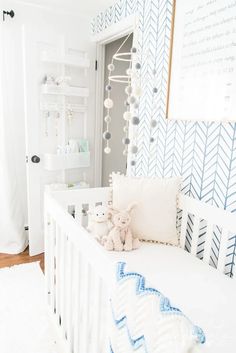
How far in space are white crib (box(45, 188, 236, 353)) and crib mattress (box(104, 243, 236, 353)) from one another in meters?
0.05

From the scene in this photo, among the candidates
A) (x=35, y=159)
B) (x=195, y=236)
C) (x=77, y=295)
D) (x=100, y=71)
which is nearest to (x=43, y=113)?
(x=35, y=159)

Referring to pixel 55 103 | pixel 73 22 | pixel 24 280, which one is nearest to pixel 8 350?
pixel 24 280

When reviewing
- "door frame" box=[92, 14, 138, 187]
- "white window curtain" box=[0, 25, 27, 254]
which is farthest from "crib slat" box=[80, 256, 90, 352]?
"door frame" box=[92, 14, 138, 187]

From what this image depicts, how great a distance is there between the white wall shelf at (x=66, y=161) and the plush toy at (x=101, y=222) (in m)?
1.02

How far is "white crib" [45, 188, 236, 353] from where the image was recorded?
103 cm

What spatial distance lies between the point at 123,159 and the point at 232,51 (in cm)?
189

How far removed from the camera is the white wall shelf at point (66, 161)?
259 centimetres

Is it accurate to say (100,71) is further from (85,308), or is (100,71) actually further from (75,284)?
(85,308)

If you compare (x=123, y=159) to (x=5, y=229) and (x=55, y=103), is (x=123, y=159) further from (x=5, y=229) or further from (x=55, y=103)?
(x=5, y=229)

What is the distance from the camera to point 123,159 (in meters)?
3.18

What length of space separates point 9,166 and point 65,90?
2.80 feet

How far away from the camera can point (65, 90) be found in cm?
257

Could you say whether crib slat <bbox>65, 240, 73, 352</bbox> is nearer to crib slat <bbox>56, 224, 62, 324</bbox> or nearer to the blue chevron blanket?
crib slat <bbox>56, 224, 62, 324</bbox>

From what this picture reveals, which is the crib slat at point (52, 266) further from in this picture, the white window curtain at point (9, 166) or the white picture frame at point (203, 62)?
the white window curtain at point (9, 166)
